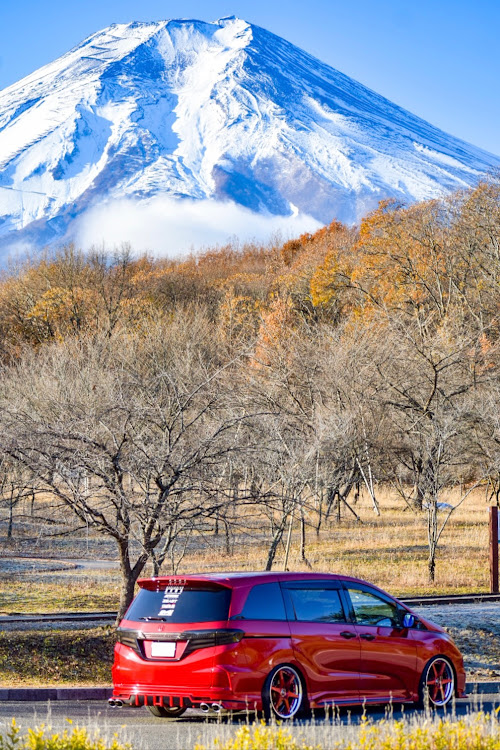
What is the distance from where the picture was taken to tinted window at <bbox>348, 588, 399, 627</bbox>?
1040 centimetres

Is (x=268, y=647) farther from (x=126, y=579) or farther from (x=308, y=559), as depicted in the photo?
(x=308, y=559)

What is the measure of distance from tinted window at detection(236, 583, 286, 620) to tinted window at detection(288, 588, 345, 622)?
18 centimetres

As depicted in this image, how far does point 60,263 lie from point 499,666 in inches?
2311

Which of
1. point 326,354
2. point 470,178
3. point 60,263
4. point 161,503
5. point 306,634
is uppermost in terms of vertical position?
point 470,178

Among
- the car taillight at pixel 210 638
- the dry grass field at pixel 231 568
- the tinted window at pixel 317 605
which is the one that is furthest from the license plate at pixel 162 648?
the dry grass field at pixel 231 568

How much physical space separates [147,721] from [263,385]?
29432 mm

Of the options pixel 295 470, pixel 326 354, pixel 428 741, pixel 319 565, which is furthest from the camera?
pixel 326 354

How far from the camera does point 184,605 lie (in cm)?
953

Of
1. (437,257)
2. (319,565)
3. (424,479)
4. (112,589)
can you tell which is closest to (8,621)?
(112,589)

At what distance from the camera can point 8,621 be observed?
681 inches

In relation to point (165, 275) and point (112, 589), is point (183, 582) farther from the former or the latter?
point (165, 275)

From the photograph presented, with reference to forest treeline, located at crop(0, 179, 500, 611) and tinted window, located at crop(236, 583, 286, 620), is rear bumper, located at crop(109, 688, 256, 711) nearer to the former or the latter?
tinted window, located at crop(236, 583, 286, 620)

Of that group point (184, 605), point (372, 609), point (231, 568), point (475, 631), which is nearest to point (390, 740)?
point (184, 605)

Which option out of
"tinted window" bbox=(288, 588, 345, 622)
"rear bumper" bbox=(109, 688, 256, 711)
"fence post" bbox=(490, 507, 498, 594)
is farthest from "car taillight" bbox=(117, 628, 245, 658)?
"fence post" bbox=(490, 507, 498, 594)
